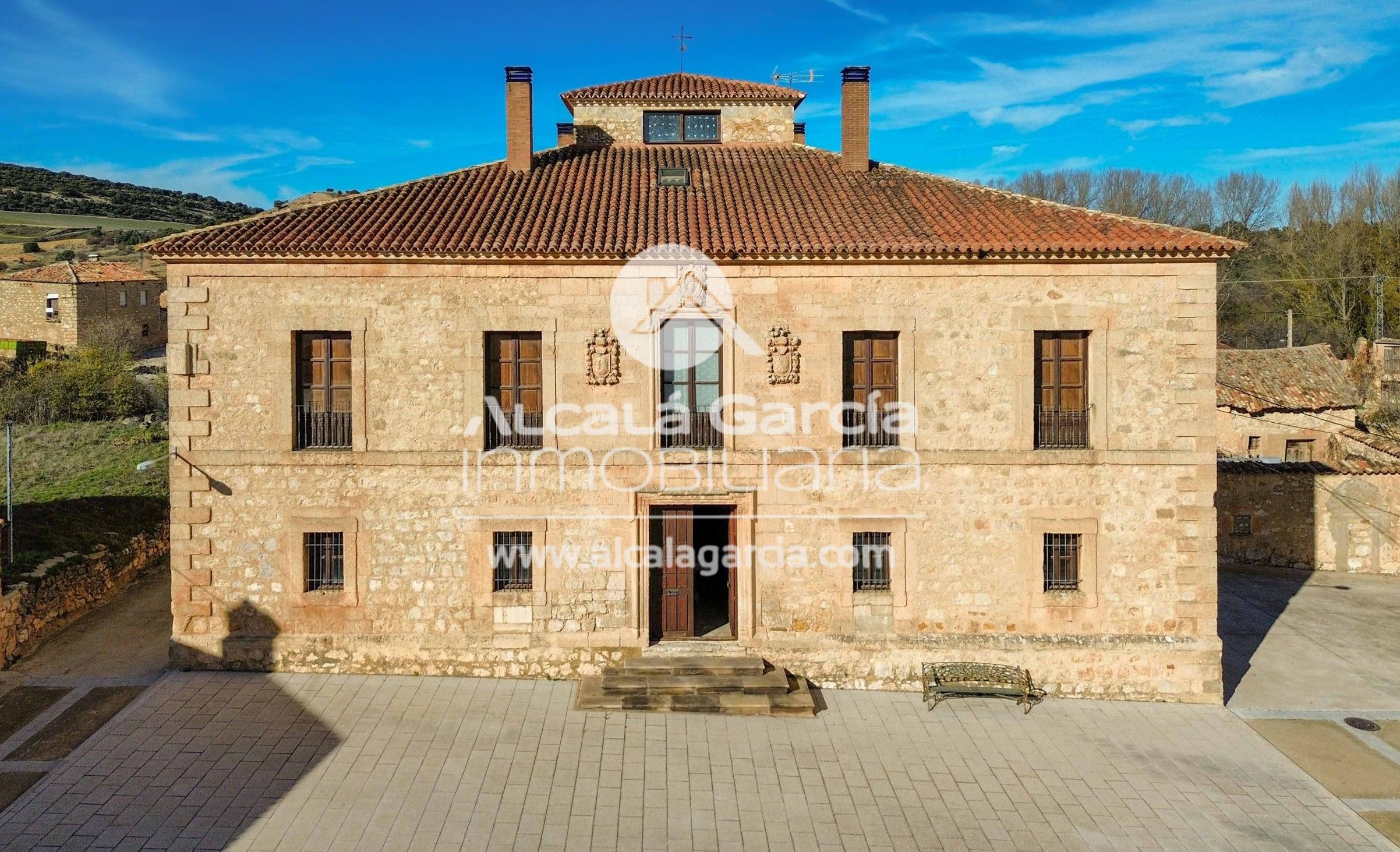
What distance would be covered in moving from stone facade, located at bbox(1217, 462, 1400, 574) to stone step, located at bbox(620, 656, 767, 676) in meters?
14.4

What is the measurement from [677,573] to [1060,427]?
21.6 feet

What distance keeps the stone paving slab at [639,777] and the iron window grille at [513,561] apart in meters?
1.56

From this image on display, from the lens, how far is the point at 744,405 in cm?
1345

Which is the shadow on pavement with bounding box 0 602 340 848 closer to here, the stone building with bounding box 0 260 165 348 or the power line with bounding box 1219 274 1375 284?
the stone building with bounding box 0 260 165 348

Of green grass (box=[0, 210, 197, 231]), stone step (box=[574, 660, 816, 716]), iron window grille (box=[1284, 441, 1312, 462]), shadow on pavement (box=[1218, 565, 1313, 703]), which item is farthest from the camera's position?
green grass (box=[0, 210, 197, 231])

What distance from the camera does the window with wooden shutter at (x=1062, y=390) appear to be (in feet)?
44.4

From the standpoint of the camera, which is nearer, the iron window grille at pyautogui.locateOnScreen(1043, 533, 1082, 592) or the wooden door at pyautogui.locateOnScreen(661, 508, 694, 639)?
the iron window grille at pyautogui.locateOnScreen(1043, 533, 1082, 592)

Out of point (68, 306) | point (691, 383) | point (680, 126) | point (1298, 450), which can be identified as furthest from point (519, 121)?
point (68, 306)

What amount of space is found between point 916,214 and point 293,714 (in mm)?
12460

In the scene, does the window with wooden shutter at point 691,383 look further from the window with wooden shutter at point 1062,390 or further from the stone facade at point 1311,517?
the stone facade at point 1311,517

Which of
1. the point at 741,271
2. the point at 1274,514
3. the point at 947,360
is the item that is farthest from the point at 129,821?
the point at 1274,514

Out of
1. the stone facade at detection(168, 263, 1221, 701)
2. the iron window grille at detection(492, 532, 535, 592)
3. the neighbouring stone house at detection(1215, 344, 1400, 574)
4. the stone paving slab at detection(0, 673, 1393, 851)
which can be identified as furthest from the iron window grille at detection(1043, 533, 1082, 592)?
the neighbouring stone house at detection(1215, 344, 1400, 574)

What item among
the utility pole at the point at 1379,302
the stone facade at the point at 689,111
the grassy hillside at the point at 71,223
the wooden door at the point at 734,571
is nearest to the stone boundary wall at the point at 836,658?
the wooden door at the point at 734,571

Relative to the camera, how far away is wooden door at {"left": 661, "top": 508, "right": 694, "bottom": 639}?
13.7 meters
